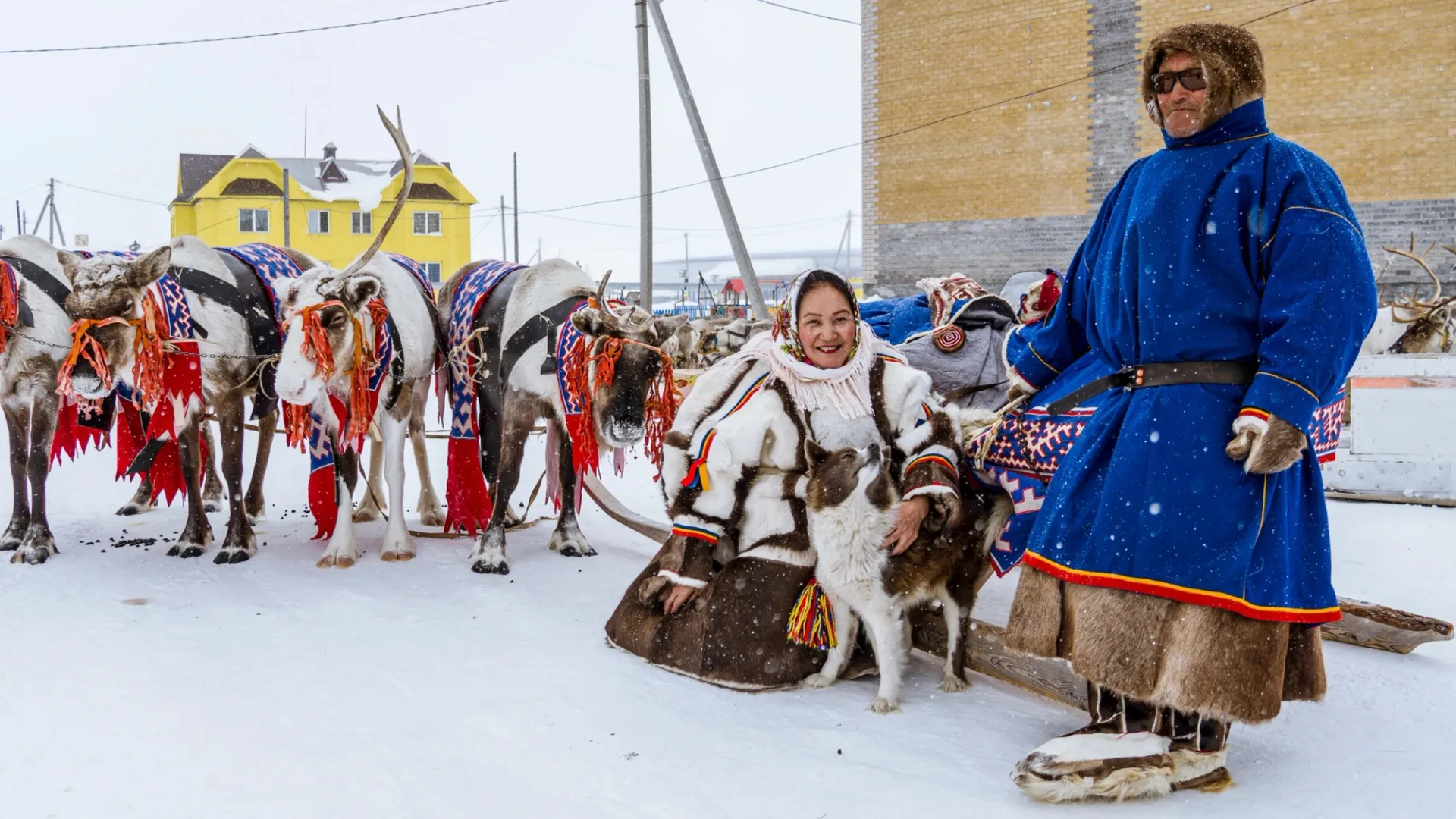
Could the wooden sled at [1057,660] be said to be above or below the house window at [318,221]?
below

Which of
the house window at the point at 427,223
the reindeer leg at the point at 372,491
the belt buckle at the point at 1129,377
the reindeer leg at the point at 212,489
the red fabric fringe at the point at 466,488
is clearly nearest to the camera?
the belt buckle at the point at 1129,377

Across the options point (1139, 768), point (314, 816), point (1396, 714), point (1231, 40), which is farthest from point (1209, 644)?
point (314, 816)

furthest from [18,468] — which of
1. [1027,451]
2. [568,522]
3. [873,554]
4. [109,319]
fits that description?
[1027,451]

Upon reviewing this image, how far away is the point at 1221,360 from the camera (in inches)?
96.7

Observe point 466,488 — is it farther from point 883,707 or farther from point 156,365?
point 883,707

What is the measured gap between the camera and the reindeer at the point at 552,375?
4855 millimetres

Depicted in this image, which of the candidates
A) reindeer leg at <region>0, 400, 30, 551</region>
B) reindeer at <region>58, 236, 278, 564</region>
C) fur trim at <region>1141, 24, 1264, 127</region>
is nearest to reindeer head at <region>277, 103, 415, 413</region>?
reindeer at <region>58, 236, 278, 564</region>

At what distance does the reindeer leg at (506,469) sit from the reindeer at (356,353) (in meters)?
0.55

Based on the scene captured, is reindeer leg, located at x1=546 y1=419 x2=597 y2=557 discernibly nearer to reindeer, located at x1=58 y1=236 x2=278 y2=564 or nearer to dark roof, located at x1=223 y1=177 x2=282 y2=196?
reindeer, located at x1=58 y1=236 x2=278 y2=564

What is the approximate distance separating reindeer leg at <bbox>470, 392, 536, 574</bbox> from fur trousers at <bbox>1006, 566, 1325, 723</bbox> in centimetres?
328

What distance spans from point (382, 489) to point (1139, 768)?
6030 millimetres

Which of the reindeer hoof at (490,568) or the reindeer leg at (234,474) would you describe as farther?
the reindeer leg at (234,474)

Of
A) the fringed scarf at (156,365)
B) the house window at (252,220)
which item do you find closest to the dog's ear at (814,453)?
the fringed scarf at (156,365)

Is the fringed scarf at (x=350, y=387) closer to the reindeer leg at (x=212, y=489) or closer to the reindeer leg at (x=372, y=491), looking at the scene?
the reindeer leg at (x=372, y=491)
